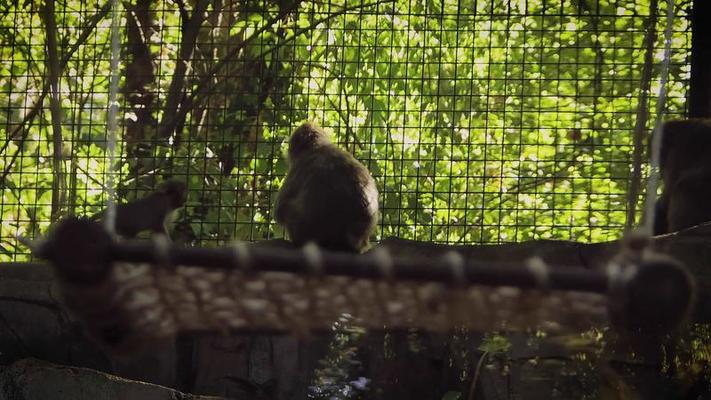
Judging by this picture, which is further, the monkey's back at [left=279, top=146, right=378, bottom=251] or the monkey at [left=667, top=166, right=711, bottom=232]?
the monkey at [left=667, top=166, right=711, bottom=232]

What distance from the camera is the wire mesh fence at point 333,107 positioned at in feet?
27.5

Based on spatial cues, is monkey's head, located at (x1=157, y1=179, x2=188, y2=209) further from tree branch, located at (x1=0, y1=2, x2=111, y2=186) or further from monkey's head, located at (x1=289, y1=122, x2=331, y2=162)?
tree branch, located at (x1=0, y1=2, x2=111, y2=186)

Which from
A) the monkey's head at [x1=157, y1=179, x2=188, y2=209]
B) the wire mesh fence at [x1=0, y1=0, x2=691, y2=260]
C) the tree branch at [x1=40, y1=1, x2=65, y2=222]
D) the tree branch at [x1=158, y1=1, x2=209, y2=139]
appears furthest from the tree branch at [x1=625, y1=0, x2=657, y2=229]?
the tree branch at [x1=158, y1=1, x2=209, y2=139]

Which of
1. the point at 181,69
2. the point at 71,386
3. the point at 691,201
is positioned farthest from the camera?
the point at 181,69

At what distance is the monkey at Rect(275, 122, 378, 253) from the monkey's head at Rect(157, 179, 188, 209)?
1.37m

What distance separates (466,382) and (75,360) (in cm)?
278

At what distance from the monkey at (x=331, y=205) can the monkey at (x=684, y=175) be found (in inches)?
91.3

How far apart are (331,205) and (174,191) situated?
213 cm

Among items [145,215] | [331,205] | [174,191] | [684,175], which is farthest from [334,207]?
[684,175]

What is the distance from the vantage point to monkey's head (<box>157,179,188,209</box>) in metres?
7.79

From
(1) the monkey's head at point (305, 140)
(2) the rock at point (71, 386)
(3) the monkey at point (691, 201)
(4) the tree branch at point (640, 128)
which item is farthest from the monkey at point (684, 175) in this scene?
(2) the rock at point (71, 386)

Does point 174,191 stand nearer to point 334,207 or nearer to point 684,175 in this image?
point 334,207

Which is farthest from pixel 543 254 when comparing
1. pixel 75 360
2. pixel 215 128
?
pixel 215 128

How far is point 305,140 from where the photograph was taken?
7484mm
